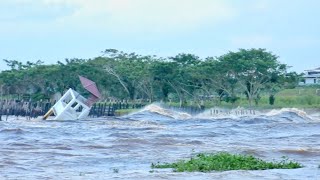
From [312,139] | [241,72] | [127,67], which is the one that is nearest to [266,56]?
[241,72]

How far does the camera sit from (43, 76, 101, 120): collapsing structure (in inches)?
2340

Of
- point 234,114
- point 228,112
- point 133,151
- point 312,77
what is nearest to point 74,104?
point 234,114

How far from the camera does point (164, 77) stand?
8288 centimetres

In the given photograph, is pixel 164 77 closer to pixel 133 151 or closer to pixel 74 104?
pixel 74 104

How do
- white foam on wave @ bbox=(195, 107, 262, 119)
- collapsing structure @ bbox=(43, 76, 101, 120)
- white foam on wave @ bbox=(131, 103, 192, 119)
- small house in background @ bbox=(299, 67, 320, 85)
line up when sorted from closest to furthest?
collapsing structure @ bbox=(43, 76, 101, 120) < white foam on wave @ bbox=(131, 103, 192, 119) < white foam on wave @ bbox=(195, 107, 262, 119) < small house in background @ bbox=(299, 67, 320, 85)

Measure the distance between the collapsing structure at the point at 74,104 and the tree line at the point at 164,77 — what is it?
58.6 ft

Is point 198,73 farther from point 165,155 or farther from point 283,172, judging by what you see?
point 283,172

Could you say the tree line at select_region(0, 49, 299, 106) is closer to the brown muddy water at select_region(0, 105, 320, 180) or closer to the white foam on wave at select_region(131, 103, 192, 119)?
the white foam on wave at select_region(131, 103, 192, 119)

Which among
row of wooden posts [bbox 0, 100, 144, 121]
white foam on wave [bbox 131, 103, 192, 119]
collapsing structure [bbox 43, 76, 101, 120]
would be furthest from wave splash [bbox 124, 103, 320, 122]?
collapsing structure [bbox 43, 76, 101, 120]

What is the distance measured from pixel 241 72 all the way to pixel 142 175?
2238 inches

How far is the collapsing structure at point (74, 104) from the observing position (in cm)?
5944

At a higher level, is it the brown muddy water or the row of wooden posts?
the row of wooden posts

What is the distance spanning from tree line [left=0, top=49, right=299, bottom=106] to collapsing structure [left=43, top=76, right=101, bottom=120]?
17.9m

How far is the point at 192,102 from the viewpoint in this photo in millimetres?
83250
